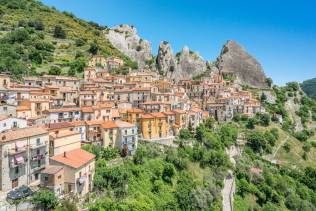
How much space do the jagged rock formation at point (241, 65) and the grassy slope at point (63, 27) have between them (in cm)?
3745

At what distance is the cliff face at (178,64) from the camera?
104 metres

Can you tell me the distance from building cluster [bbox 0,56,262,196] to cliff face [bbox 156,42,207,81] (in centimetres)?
2171

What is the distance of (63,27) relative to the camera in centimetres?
10688

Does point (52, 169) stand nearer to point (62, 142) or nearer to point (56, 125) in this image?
point (62, 142)

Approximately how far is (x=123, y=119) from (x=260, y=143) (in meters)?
32.9

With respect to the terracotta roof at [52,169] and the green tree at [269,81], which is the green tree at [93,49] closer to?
the green tree at [269,81]

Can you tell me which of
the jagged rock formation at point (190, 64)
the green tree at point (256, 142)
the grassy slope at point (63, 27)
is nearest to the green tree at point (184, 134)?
the green tree at point (256, 142)

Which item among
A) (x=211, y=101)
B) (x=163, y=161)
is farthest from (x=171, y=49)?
(x=163, y=161)

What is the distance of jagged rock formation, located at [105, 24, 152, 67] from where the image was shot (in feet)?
371

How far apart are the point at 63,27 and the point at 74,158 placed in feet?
279

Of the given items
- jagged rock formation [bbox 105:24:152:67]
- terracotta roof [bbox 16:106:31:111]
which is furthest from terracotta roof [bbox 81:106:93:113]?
jagged rock formation [bbox 105:24:152:67]

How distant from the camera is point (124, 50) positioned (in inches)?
4491

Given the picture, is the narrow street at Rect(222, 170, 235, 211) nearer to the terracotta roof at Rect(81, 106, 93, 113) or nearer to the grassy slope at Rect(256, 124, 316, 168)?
the grassy slope at Rect(256, 124, 316, 168)

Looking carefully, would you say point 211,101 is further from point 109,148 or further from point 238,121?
point 109,148
